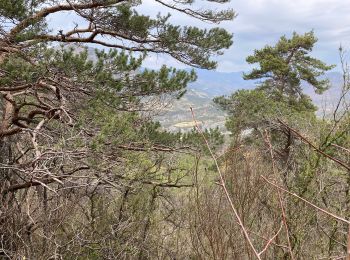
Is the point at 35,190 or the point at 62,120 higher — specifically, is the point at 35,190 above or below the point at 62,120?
below

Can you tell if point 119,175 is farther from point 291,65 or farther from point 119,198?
point 291,65

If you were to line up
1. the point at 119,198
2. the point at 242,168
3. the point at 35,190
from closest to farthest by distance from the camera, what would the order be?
the point at 242,168 → the point at 35,190 → the point at 119,198

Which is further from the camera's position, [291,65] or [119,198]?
[291,65]

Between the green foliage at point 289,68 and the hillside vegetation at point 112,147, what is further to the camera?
the green foliage at point 289,68

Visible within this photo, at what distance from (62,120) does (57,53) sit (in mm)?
1082

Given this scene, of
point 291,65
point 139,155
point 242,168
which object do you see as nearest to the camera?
point 242,168

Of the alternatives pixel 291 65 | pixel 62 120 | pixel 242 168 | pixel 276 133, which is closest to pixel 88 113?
pixel 62 120

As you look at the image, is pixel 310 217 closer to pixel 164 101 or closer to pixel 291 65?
pixel 164 101

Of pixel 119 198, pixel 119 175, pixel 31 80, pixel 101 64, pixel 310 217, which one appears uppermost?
pixel 101 64

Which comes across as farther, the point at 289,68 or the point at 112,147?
the point at 289,68

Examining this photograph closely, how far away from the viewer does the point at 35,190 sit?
6.73 meters

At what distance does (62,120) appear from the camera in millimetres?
6152

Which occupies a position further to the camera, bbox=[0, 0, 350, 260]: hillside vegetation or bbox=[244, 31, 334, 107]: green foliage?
bbox=[244, 31, 334, 107]: green foliage

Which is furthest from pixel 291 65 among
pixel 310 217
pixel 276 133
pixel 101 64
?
pixel 310 217
